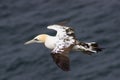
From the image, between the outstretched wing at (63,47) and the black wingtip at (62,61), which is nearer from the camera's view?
the black wingtip at (62,61)

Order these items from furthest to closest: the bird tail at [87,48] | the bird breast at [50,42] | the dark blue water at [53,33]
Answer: the dark blue water at [53,33] < the bird tail at [87,48] < the bird breast at [50,42]

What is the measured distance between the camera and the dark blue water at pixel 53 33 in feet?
95.3

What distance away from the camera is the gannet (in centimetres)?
2155

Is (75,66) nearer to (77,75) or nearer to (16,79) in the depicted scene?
(77,75)

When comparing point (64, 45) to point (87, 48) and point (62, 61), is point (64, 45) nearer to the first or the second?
point (87, 48)

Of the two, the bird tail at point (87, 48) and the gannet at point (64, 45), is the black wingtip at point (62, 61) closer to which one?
the gannet at point (64, 45)

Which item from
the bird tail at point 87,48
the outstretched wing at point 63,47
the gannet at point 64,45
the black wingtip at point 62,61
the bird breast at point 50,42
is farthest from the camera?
the bird tail at point 87,48

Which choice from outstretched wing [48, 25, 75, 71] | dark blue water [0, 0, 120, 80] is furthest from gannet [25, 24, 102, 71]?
dark blue water [0, 0, 120, 80]

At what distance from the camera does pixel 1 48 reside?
103 feet

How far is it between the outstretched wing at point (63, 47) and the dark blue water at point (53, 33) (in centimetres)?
427

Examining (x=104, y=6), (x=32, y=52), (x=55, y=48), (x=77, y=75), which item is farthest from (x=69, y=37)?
(x=104, y=6)

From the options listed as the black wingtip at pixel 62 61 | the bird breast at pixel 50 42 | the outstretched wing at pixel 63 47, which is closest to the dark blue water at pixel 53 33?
the outstretched wing at pixel 63 47

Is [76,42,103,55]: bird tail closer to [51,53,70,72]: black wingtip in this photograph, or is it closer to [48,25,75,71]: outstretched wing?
[48,25,75,71]: outstretched wing

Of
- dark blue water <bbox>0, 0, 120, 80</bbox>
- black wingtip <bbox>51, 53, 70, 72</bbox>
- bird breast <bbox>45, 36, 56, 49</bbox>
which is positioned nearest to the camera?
black wingtip <bbox>51, 53, 70, 72</bbox>
